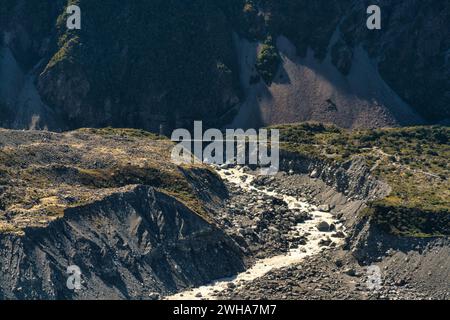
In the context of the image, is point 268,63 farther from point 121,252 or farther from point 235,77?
point 121,252

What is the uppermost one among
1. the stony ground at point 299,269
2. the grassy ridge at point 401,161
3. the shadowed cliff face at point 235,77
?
the shadowed cliff face at point 235,77

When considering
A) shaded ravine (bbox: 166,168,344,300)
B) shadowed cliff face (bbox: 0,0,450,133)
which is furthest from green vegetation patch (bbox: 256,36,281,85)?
shaded ravine (bbox: 166,168,344,300)

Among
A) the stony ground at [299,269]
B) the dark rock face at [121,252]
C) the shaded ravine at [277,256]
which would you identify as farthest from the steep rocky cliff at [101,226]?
the stony ground at [299,269]

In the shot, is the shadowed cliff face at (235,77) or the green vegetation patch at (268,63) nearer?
the shadowed cliff face at (235,77)

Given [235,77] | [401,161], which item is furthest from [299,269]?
[235,77]

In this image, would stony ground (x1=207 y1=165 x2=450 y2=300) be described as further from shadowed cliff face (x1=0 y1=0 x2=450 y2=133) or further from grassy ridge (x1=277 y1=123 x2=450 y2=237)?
shadowed cliff face (x1=0 y1=0 x2=450 y2=133)

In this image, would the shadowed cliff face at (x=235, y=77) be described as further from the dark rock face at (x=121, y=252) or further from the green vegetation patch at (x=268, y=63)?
the dark rock face at (x=121, y=252)
